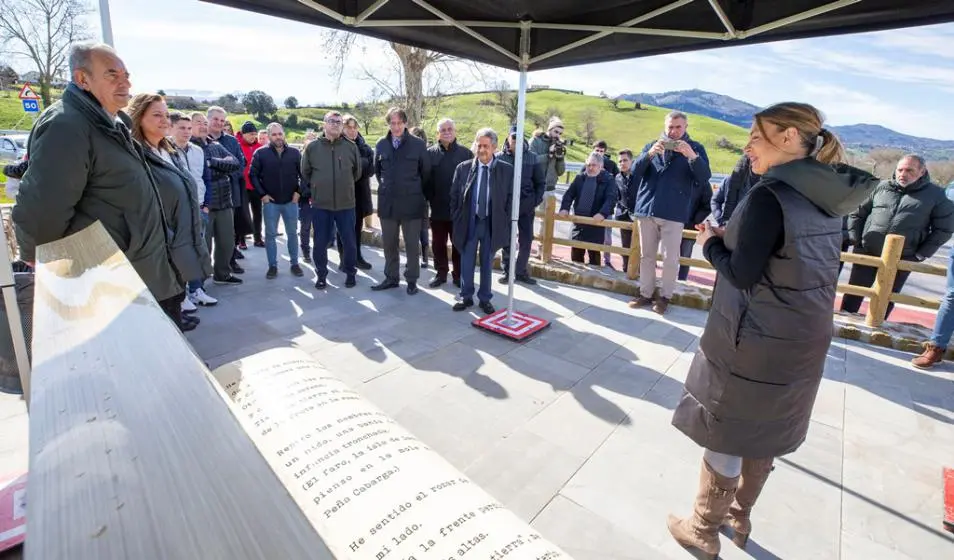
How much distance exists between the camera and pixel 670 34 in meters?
3.58

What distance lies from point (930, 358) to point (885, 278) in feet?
3.00

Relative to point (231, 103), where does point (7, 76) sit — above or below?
below

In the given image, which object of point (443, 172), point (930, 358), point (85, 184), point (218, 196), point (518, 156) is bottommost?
point (930, 358)

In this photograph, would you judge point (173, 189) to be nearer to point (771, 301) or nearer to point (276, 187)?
point (771, 301)

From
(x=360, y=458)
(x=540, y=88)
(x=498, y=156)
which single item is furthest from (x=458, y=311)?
(x=540, y=88)

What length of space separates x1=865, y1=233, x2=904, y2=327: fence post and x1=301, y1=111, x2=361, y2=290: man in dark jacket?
5.69 meters

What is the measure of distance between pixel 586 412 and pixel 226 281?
4.70 meters

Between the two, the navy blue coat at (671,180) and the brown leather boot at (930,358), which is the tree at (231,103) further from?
the brown leather boot at (930,358)

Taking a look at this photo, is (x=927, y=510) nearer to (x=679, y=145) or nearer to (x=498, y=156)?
(x=679, y=145)

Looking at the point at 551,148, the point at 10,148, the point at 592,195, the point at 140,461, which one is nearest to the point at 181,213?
the point at 140,461

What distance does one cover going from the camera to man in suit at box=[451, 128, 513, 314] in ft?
16.3

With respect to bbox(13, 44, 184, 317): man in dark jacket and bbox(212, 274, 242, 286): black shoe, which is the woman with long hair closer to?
bbox(13, 44, 184, 317): man in dark jacket

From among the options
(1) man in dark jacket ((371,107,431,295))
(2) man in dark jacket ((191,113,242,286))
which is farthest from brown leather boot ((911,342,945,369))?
(2) man in dark jacket ((191,113,242,286))

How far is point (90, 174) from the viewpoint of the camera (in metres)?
2.06
